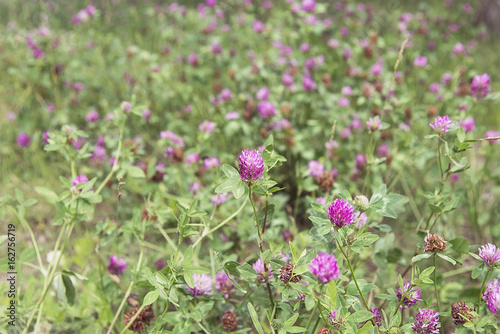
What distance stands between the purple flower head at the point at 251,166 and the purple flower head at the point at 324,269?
10.5 inches

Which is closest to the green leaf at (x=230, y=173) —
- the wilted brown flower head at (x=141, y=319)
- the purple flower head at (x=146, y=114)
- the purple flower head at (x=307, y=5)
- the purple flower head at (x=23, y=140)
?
the wilted brown flower head at (x=141, y=319)

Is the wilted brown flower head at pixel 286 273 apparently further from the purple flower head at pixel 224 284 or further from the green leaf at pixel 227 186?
the purple flower head at pixel 224 284

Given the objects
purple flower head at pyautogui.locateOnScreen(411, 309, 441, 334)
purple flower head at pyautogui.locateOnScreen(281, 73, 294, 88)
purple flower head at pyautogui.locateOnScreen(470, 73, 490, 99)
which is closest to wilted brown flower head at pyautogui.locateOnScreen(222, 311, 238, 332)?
purple flower head at pyautogui.locateOnScreen(411, 309, 441, 334)

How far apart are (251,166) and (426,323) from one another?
617mm

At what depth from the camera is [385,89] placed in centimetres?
227

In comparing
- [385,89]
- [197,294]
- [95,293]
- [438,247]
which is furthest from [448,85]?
[95,293]

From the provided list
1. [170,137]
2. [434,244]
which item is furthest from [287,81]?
[434,244]

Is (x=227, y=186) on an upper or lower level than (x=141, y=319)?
upper

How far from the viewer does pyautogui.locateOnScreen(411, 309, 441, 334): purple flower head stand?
41.6 inches

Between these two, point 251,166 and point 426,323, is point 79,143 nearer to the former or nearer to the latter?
point 251,166

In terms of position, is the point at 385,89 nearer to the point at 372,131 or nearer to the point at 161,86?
the point at 372,131

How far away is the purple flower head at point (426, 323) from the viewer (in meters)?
1.06

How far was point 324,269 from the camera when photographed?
1.02m

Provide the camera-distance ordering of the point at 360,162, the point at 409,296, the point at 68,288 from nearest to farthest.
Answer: the point at 409,296, the point at 68,288, the point at 360,162
